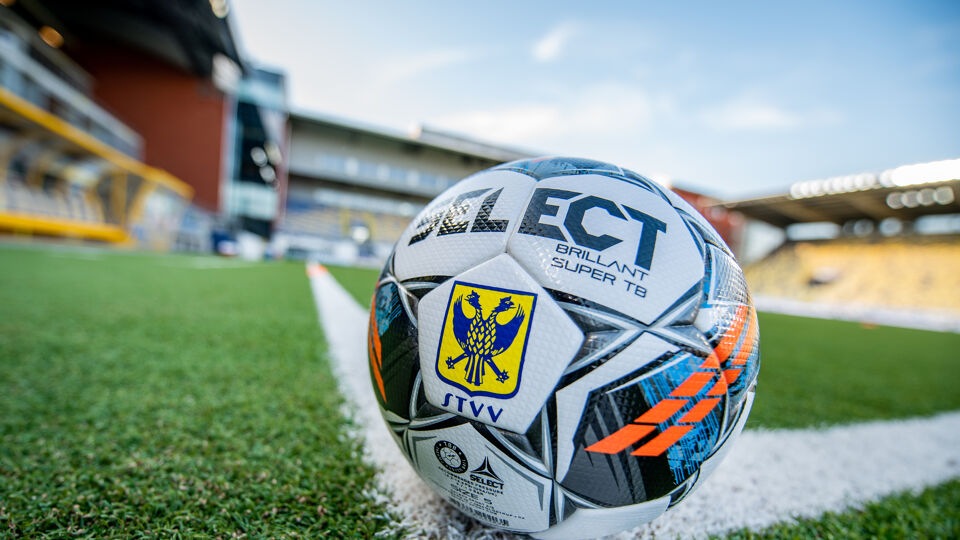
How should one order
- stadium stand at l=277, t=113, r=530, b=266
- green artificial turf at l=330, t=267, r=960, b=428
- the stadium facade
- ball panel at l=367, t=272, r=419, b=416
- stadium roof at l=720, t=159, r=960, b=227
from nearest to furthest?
ball panel at l=367, t=272, r=419, b=416 < green artificial turf at l=330, t=267, r=960, b=428 < the stadium facade < stadium roof at l=720, t=159, r=960, b=227 < stadium stand at l=277, t=113, r=530, b=266

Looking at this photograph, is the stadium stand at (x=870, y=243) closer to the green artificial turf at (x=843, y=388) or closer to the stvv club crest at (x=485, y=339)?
the green artificial turf at (x=843, y=388)

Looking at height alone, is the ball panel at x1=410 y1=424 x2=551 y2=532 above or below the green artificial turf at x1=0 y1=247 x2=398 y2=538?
above

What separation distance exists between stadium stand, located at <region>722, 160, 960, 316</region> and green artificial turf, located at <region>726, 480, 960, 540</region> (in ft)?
77.6

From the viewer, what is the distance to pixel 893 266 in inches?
869

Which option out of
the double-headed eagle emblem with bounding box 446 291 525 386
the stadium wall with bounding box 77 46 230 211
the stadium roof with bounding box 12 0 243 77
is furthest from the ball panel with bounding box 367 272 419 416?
the stadium wall with bounding box 77 46 230 211

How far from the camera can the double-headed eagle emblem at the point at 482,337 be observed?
618mm

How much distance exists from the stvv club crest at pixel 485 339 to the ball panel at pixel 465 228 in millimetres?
73

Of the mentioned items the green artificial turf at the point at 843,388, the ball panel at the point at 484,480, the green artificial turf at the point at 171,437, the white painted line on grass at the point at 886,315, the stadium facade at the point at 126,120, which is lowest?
the white painted line on grass at the point at 886,315

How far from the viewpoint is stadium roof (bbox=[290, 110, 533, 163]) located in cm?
2553

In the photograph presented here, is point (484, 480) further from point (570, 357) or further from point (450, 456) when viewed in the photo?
point (570, 357)

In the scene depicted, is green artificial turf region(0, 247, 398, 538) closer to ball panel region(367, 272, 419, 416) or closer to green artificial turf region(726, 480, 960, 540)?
ball panel region(367, 272, 419, 416)

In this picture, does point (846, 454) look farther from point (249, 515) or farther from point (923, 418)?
point (249, 515)

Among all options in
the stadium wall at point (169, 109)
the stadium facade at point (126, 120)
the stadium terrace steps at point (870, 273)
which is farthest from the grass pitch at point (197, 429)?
the stadium terrace steps at point (870, 273)

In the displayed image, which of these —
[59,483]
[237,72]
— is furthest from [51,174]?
[59,483]
